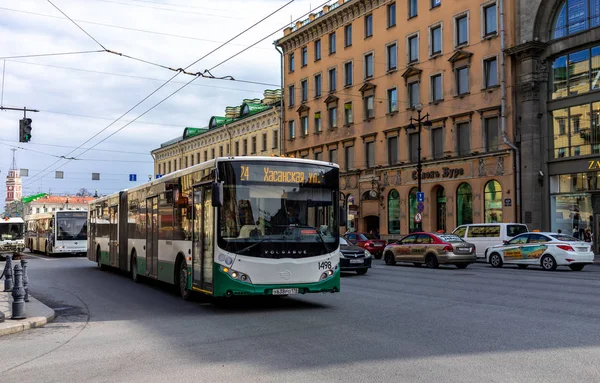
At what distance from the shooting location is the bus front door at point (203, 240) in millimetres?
12195

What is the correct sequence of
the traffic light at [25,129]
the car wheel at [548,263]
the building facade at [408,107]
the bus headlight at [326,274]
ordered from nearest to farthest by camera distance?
the bus headlight at [326,274] < the car wheel at [548,263] < the traffic light at [25,129] < the building facade at [408,107]

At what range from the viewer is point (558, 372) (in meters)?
6.84

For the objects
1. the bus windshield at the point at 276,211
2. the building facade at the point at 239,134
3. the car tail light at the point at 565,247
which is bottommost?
the car tail light at the point at 565,247

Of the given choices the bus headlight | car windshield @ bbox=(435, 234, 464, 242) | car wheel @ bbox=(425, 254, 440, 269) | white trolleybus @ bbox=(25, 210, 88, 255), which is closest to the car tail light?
car windshield @ bbox=(435, 234, 464, 242)

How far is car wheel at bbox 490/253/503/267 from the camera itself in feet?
88.0

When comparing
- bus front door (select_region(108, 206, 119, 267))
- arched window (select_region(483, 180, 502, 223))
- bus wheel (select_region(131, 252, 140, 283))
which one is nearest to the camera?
bus wheel (select_region(131, 252, 140, 283))

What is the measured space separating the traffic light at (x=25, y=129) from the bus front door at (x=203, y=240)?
14542 millimetres

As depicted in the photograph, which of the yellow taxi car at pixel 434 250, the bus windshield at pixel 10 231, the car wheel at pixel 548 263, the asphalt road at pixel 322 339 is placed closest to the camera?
the asphalt road at pixel 322 339

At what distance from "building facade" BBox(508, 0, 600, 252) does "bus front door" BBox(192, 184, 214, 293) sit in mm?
24980

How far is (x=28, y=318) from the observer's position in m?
11.4

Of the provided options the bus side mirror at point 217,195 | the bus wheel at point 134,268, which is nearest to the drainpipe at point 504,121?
the bus wheel at point 134,268

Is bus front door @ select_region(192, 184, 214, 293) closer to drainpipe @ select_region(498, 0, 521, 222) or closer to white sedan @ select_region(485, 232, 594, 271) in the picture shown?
white sedan @ select_region(485, 232, 594, 271)

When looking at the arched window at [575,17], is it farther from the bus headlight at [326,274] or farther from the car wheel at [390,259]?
the bus headlight at [326,274]

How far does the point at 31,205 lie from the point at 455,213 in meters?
119
